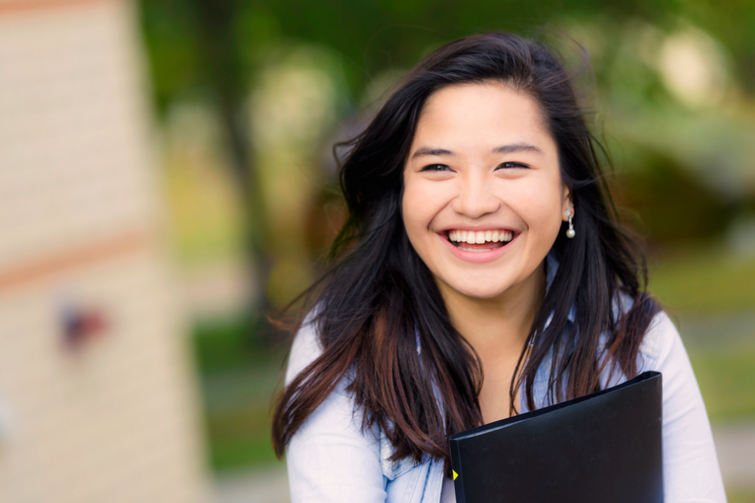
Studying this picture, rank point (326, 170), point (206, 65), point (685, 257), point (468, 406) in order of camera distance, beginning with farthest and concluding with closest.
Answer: point (685, 257) → point (326, 170) → point (206, 65) → point (468, 406)

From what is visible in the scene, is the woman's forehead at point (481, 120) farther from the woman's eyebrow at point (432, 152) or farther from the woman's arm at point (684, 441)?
the woman's arm at point (684, 441)

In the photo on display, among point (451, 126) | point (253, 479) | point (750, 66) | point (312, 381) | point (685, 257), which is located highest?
point (750, 66)

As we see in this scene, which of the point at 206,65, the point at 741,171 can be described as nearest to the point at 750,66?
the point at 741,171

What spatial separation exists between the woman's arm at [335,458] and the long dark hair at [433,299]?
0.03m

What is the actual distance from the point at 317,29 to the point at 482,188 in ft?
19.9

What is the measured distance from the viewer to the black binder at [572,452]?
1.41 m

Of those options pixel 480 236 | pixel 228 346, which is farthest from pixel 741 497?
pixel 228 346

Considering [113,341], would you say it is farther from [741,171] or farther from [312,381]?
[741,171]

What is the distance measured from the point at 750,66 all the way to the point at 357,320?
35.6 feet

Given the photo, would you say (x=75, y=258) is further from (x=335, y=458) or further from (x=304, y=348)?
(x=335, y=458)

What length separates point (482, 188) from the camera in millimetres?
1632

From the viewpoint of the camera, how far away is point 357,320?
1838 millimetres

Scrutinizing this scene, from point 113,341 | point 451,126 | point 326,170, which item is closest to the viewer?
point 451,126

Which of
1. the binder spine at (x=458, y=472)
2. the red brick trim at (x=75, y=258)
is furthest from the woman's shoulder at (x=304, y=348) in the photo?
the red brick trim at (x=75, y=258)
